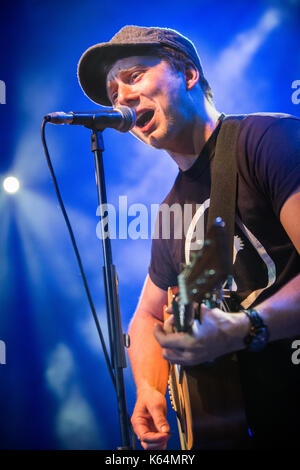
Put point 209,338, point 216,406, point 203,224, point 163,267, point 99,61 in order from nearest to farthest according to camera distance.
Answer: point 209,338 < point 216,406 < point 203,224 < point 99,61 < point 163,267

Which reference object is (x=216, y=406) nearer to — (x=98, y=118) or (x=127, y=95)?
(x=98, y=118)

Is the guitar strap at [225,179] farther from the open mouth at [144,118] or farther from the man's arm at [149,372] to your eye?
the man's arm at [149,372]

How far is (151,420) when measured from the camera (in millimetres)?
1772

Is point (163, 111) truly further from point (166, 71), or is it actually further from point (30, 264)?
point (30, 264)

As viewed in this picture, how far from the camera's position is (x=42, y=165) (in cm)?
266

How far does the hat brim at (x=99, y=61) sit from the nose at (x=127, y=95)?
0.19 metres

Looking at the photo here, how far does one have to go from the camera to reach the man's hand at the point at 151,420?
1.64 meters

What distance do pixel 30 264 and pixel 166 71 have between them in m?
1.64

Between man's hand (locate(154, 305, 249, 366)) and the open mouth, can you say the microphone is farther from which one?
man's hand (locate(154, 305, 249, 366))

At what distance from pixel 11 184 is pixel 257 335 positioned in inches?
83.9
